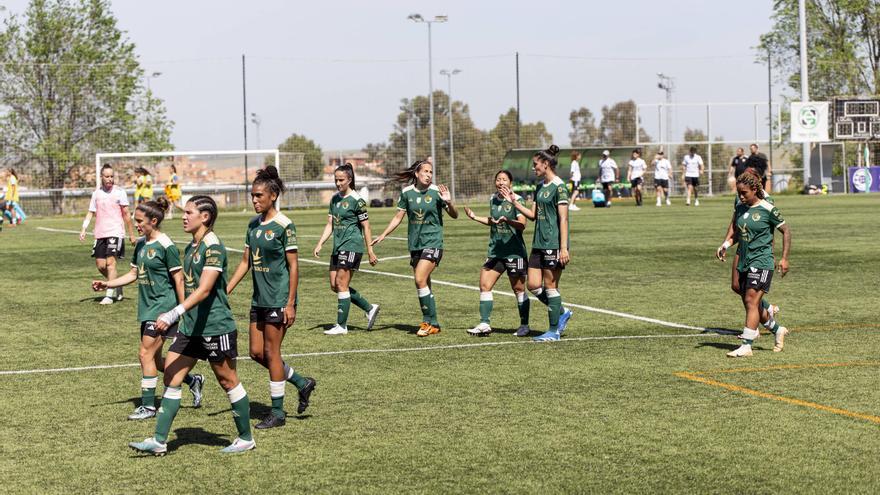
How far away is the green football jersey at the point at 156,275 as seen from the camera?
355 inches

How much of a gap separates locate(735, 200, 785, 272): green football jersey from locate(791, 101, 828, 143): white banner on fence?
4665 cm

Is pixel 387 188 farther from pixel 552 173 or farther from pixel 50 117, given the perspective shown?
pixel 552 173

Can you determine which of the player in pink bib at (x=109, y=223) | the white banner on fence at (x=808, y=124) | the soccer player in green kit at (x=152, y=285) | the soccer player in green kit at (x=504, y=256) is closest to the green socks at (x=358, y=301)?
the soccer player in green kit at (x=504, y=256)

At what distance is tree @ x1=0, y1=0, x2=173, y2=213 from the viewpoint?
5891 centimetres

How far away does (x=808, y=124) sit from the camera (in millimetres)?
56125

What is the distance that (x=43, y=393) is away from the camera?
1018cm

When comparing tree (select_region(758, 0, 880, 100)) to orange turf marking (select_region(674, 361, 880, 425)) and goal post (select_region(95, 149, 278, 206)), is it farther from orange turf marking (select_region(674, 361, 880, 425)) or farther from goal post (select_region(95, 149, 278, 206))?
orange turf marking (select_region(674, 361, 880, 425))

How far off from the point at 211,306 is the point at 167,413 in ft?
2.47

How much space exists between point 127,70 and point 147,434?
2202 inches

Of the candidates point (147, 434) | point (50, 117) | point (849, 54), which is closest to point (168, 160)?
point (50, 117)

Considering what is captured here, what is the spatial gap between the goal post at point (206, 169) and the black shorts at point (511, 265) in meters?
39.7

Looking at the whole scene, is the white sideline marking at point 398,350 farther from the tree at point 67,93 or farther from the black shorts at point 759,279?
the tree at point 67,93

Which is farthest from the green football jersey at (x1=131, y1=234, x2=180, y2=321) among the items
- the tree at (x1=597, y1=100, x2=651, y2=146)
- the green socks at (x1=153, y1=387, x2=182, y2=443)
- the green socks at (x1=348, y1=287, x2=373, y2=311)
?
the tree at (x1=597, y1=100, x2=651, y2=146)

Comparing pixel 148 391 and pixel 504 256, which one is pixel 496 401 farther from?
pixel 504 256
